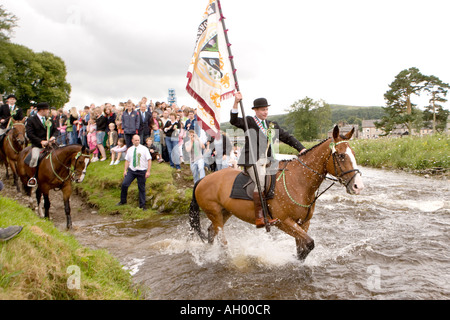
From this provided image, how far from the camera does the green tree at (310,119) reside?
10939cm

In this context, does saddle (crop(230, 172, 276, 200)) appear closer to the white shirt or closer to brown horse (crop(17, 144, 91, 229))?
brown horse (crop(17, 144, 91, 229))

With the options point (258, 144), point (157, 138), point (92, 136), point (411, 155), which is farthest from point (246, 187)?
point (411, 155)

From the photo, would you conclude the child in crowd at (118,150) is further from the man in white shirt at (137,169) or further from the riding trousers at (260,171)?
the riding trousers at (260,171)

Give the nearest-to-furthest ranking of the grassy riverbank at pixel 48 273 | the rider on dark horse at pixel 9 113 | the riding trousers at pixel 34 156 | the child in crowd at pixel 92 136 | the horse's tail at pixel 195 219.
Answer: the grassy riverbank at pixel 48 273
the horse's tail at pixel 195 219
the riding trousers at pixel 34 156
the rider on dark horse at pixel 9 113
the child in crowd at pixel 92 136

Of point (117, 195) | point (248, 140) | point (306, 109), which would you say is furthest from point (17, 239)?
point (306, 109)

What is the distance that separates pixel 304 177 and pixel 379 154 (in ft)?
72.0

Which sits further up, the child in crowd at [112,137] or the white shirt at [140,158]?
the child in crowd at [112,137]

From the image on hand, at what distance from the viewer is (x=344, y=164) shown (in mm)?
5129

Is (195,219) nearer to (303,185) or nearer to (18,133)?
(303,185)

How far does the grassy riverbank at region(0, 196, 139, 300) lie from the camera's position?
3.21 meters

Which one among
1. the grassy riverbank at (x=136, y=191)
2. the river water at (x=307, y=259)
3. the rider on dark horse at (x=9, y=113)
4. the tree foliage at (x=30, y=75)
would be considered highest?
the tree foliage at (x=30, y=75)

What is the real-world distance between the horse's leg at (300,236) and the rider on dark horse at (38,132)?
8.05 m

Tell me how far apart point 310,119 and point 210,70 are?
110 m

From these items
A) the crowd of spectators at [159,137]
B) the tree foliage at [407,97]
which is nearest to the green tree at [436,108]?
the tree foliage at [407,97]
